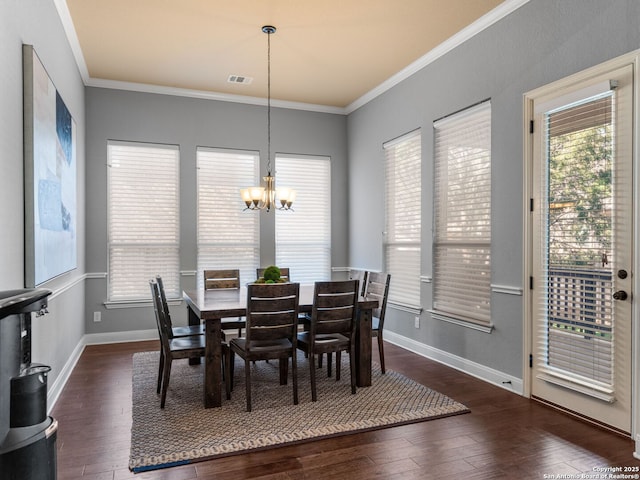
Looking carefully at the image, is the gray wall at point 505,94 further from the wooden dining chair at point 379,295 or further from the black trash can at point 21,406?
the black trash can at point 21,406

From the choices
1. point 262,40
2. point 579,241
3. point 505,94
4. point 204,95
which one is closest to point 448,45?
point 505,94

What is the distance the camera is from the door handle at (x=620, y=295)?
2725mm

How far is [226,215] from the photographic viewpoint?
5898 mm

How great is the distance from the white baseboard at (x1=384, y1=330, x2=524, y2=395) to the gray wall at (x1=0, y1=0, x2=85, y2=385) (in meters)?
3.40

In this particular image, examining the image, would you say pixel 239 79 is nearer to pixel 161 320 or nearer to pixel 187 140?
pixel 187 140

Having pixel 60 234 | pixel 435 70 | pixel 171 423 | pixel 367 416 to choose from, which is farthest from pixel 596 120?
pixel 60 234

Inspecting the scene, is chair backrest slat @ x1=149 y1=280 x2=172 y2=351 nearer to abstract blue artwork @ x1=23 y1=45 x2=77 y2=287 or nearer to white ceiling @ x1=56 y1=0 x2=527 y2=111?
abstract blue artwork @ x1=23 y1=45 x2=77 y2=287

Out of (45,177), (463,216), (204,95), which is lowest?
(463,216)

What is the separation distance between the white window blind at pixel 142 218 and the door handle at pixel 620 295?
466 centimetres

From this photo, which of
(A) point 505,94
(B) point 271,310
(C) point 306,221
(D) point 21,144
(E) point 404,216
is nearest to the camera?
(D) point 21,144

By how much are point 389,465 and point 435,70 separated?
374 cm

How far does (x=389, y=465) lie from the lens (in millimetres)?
2414

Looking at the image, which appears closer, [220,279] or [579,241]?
[579,241]

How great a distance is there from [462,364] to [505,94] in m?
2.42
